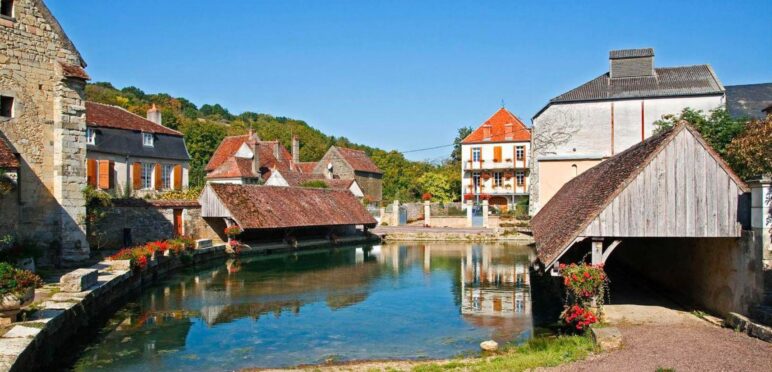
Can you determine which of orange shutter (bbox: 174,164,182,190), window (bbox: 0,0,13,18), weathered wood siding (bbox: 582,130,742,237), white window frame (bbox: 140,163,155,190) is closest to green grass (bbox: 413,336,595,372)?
weathered wood siding (bbox: 582,130,742,237)

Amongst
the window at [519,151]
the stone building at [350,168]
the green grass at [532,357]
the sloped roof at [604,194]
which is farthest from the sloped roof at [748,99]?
the stone building at [350,168]

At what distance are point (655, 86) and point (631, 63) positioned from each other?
184cm

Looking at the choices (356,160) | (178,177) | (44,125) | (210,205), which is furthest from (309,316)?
(356,160)

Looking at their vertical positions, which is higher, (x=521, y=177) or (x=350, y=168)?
(x=350, y=168)

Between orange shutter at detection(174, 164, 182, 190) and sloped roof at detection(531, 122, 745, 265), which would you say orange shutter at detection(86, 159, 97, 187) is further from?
sloped roof at detection(531, 122, 745, 265)

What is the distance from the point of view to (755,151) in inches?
489

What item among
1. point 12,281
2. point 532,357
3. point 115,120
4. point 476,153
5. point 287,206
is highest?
point 115,120

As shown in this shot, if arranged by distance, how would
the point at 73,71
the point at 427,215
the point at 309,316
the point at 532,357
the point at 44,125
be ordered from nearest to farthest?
1. the point at 532,357
2. the point at 309,316
3. the point at 44,125
4. the point at 73,71
5. the point at 427,215

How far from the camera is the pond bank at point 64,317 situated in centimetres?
764

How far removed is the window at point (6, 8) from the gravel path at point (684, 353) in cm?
1475

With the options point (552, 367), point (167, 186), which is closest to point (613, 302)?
point (552, 367)

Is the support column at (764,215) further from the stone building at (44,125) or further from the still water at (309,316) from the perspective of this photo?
the stone building at (44,125)

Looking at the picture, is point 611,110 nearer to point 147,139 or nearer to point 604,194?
point 604,194

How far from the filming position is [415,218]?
1720 inches
